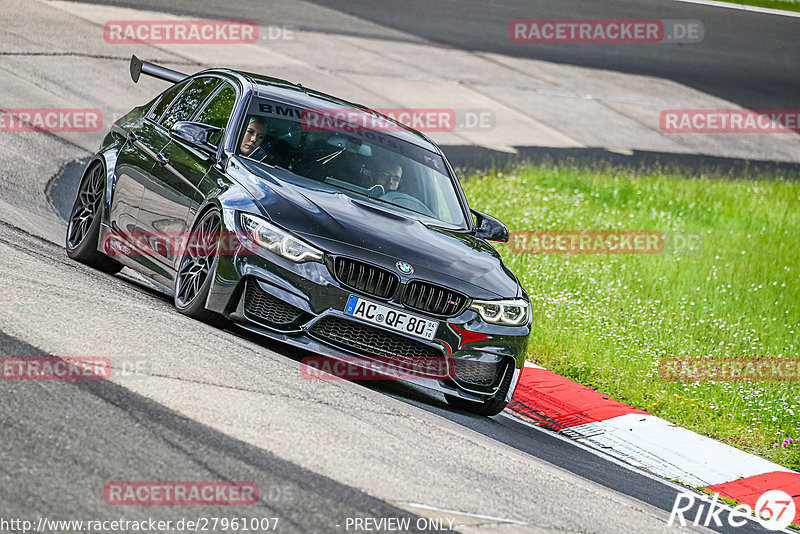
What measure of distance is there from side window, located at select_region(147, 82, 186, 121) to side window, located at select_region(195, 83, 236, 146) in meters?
0.58

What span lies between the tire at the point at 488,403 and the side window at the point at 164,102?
132 inches

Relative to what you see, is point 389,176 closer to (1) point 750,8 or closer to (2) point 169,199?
(2) point 169,199

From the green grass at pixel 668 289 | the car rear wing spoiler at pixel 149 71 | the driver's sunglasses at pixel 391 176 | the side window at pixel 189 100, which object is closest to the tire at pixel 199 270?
the driver's sunglasses at pixel 391 176

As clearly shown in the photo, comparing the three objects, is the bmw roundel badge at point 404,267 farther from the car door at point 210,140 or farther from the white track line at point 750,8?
the white track line at point 750,8

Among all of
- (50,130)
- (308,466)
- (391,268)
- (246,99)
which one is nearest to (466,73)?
(50,130)

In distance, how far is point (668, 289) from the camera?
12.2 meters

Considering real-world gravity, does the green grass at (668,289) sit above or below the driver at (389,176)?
below

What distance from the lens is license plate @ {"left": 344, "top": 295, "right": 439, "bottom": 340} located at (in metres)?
6.84

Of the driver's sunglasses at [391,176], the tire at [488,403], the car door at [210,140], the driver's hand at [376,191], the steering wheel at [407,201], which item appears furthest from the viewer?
the driver's sunglasses at [391,176]

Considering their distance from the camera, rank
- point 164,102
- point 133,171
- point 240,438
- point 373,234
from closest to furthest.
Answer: point 240,438 < point 373,234 < point 133,171 < point 164,102

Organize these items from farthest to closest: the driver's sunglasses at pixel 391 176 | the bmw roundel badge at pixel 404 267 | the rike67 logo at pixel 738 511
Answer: the driver's sunglasses at pixel 391 176 < the bmw roundel badge at pixel 404 267 < the rike67 logo at pixel 738 511

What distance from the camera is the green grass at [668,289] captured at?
9.44 metres

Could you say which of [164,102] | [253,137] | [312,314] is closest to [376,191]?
[253,137]

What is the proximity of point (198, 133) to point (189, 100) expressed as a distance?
1276 millimetres
